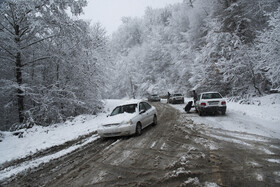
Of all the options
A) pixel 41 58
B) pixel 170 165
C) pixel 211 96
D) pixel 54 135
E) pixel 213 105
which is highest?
pixel 41 58

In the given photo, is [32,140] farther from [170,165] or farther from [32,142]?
[170,165]

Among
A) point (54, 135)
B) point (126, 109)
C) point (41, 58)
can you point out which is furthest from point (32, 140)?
point (41, 58)

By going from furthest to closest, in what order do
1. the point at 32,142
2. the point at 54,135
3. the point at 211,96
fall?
1. the point at 211,96
2. the point at 54,135
3. the point at 32,142

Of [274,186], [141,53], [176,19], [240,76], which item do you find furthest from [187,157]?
[141,53]

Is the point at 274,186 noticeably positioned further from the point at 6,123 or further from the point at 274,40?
the point at 6,123

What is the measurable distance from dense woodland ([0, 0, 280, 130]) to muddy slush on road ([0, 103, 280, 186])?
7.12m

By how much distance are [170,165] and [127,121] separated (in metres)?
3.45

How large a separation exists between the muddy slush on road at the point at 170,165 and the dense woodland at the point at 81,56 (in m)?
7.12

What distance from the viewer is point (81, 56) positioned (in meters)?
13.9

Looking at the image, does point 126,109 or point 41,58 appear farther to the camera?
point 41,58

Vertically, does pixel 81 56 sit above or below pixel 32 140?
above

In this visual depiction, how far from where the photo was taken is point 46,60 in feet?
42.1

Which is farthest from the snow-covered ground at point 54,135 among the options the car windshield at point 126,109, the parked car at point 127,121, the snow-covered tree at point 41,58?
the car windshield at point 126,109

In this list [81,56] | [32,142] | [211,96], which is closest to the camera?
[32,142]
